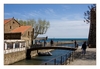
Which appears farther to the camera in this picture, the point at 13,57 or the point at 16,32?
the point at 16,32

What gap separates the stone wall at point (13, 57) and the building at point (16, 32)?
6.85 ft

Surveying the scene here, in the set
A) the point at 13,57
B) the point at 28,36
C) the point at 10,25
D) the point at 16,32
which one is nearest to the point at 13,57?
the point at 13,57

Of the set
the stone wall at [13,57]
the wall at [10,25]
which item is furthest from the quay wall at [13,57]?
the wall at [10,25]

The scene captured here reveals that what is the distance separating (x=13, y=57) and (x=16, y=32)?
4902mm

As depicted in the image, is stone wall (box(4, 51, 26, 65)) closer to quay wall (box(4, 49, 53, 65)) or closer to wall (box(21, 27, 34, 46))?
quay wall (box(4, 49, 53, 65))

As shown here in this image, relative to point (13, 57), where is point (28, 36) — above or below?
above

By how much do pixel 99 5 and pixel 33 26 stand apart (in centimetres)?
1797

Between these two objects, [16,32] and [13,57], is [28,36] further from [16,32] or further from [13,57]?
[13,57]

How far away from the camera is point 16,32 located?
21.8 meters

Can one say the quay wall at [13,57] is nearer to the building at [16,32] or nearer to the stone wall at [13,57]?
the stone wall at [13,57]

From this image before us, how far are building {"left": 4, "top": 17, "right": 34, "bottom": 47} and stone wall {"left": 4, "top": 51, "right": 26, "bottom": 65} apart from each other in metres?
2.09

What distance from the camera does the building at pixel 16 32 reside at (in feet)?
70.3

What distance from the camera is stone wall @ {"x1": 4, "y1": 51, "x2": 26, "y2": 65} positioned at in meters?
16.0

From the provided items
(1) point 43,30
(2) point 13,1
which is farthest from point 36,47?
(2) point 13,1
